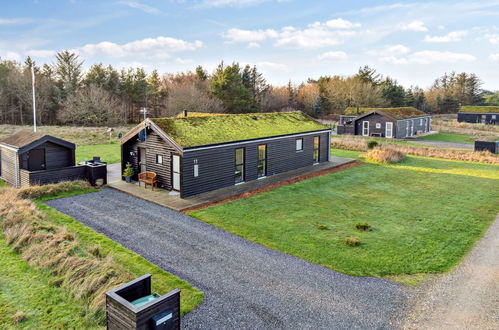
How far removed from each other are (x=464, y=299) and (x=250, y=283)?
4.86 meters

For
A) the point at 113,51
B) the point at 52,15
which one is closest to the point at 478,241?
the point at 52,15

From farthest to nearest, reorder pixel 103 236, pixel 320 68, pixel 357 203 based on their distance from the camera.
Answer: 1. pixel 320 68
2. pixel 357 203
3. pixel 103 236

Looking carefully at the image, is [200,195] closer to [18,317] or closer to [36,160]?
[36,160]

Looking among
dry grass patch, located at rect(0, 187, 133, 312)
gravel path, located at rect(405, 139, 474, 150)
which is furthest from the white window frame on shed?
dry grass patch, located at rect(0, 187, 133, 312)

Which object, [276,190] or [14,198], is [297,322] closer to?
[276,190]

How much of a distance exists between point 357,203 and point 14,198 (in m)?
13.9

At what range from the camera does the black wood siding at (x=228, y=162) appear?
1567cm

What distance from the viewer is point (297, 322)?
7.11 meters

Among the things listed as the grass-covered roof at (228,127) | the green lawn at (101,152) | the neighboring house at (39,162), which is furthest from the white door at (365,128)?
the neighboring house at (39,162)

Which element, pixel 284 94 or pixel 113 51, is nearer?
pixel 113 51

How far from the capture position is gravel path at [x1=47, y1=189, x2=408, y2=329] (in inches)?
284

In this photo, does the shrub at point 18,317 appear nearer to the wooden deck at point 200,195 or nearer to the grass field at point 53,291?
the grass field at point 53,291

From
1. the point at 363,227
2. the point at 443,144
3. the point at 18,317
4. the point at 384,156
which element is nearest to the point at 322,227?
the point at 363,227

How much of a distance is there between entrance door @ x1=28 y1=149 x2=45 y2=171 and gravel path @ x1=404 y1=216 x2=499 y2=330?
657 inches
